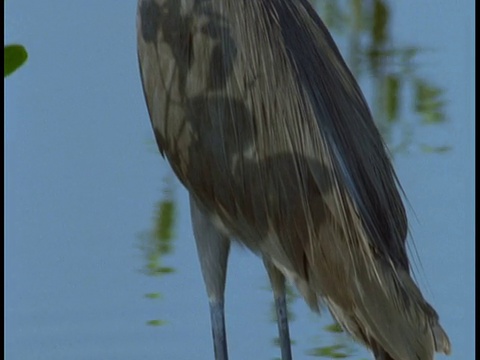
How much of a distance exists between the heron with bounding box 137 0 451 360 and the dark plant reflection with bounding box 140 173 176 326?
1.14 metres

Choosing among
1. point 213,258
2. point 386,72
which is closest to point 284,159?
point 213,258

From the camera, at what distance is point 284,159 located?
124 inches

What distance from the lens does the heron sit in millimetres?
3080

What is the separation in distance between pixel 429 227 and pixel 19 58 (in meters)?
2.89

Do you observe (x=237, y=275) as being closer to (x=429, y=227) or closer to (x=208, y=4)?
(x=429, y=227)

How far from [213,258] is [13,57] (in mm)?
1486

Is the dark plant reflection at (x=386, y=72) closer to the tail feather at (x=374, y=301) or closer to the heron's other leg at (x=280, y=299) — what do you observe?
the heron's other leg at (x=280, y=299)

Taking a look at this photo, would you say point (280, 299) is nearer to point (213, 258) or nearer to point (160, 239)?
point (213, 258)

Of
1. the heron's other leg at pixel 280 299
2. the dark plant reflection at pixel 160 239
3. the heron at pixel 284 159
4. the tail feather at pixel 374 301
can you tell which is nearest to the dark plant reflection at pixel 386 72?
the dark plant reflection at pixel 160 239

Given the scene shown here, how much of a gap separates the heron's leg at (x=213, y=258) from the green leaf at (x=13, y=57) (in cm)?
142

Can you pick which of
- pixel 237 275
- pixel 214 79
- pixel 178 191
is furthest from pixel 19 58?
pixel 178 191

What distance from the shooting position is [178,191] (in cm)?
483

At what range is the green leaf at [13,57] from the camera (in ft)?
6.07

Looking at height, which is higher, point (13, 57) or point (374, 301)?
point (13, 57)
